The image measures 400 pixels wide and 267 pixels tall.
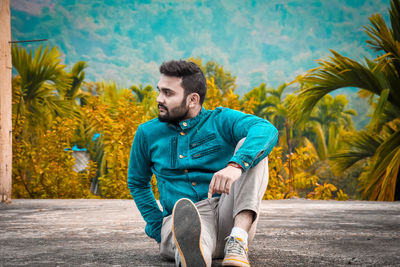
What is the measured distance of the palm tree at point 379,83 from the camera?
7387 millimetres

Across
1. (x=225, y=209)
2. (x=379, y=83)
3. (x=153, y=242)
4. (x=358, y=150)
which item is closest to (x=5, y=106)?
(x=153, y=242)

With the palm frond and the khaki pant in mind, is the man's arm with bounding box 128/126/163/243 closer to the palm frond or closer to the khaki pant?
the khaki pant

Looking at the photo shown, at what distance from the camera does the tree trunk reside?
19.8ft

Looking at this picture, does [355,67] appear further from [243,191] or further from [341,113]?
[341,113]

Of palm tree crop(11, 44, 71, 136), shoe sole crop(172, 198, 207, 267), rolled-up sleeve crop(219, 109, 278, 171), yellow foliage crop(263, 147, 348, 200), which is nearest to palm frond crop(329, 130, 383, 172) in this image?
yellow foliage crop(263, 147, 348, 200)

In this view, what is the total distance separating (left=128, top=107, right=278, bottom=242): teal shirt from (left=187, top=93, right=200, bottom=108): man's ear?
7 centimetres

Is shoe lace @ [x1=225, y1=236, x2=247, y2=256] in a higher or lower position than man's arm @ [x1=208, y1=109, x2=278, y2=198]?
lower

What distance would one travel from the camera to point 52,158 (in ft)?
25.8

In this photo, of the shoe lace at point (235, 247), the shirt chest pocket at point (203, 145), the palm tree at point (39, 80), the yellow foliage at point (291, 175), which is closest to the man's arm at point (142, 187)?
the shirt chest pocket at point (203, 145)

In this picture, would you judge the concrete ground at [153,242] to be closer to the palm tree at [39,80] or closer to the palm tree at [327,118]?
the palm tree at [39,80]

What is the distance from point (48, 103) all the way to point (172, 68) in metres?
9.85

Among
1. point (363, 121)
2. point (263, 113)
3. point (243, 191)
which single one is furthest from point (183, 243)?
point (363, 121)

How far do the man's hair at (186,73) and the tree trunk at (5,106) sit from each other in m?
4.54

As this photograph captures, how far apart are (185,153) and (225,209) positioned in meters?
0.36
